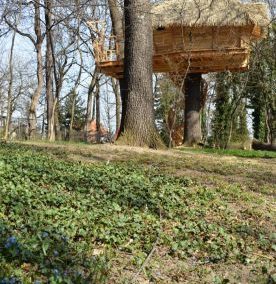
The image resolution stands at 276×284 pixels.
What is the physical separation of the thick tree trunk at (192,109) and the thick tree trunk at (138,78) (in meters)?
11.0

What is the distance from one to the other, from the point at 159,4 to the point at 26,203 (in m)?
18.8

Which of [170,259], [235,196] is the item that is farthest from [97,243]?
[235,196]

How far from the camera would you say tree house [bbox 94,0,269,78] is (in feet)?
68.2

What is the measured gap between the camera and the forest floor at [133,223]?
13.6ft

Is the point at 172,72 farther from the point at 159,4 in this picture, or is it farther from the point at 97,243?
the point at 97,243

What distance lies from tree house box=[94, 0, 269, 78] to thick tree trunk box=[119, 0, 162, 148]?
737 centimetres

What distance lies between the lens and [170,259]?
472 centimetres

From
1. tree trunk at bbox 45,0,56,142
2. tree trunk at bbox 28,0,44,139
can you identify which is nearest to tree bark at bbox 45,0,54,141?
tree trunk at bbox 45,0,56,142

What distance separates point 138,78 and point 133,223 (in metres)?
7.32

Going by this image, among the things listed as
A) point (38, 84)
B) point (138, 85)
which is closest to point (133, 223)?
point (138, 85)

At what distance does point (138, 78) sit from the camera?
12258 mm

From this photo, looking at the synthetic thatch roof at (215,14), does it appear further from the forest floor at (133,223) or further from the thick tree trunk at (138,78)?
the forest floor at (133,223)

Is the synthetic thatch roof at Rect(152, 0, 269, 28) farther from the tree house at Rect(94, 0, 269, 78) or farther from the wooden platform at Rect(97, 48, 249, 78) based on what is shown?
the wooden platform at Rect(97, 48, 249, 78)

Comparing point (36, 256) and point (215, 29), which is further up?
point (215, 29)
